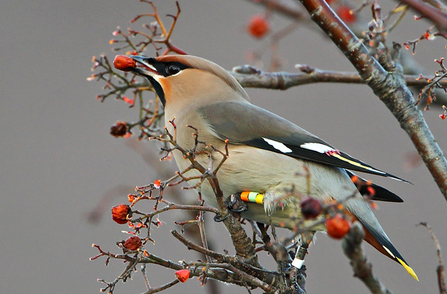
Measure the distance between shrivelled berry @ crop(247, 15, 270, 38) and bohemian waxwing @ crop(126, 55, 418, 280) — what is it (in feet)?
0.80

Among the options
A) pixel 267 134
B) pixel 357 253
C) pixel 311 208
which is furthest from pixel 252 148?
pixel 357 253

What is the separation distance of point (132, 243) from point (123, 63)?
113cm

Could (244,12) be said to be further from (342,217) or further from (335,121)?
(342,217)

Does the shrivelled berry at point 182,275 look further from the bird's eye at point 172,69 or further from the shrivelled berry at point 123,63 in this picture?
the bird's eye at point 172,69

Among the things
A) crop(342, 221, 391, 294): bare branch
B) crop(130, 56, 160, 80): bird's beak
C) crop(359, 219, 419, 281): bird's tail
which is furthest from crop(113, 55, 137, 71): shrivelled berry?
crop(342, 221, 391, 294): bare branch

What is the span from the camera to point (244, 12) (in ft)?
23.1

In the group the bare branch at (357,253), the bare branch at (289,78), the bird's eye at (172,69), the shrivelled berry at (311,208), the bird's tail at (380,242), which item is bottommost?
the bare branch at (357,253)

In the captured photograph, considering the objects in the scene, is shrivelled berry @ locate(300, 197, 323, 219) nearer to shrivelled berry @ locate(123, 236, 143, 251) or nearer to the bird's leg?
shrivelled berry @ locate(123, 236, 143, 251)

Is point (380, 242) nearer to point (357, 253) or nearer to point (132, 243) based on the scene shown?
point (132, 243)

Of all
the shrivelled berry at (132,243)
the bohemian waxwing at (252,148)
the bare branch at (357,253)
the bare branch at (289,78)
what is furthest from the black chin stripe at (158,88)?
the bare branch at (357,253)

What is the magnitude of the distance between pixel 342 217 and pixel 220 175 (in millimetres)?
1241

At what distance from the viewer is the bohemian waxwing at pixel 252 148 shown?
8.23ft

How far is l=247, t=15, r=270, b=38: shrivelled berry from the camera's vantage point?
120 inches

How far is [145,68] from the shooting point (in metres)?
2.99
